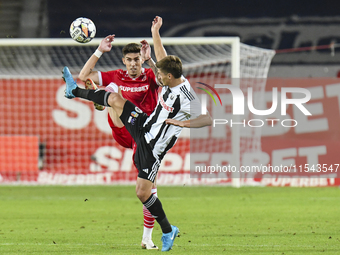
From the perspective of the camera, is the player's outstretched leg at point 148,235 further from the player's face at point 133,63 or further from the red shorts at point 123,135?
the player's face at point 133,63

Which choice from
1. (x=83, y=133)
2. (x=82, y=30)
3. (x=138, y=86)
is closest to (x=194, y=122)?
(x=138, y=86)

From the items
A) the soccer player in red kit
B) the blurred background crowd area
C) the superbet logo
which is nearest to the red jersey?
the soccer player in red kit

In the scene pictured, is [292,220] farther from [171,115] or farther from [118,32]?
[118,32]

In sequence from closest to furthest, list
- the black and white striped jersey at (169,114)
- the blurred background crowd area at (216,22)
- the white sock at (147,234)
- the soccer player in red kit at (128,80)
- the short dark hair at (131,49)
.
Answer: the black and white striped jersey at (169,114), the white sock at (147,234), the short dark hair at (131,49), the soccer player in red kit at (128,80), the blurred background crowd area at (216,22)

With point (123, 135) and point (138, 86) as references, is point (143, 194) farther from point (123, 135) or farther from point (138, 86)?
point (138, 86)

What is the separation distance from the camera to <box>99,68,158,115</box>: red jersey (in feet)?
20.2

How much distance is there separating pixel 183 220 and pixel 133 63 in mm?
2692

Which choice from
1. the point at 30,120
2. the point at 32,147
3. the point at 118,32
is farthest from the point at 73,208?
the point at 118,32

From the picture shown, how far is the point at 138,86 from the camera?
20.2 feet

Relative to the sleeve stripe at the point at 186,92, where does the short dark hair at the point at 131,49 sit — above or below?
above

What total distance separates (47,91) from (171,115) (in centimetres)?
864

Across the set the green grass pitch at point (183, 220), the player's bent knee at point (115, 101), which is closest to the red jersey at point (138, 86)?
the player's bent knee at point (115, 101)

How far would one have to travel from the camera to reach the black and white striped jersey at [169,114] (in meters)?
5.26

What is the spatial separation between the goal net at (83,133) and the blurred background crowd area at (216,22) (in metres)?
3.60
